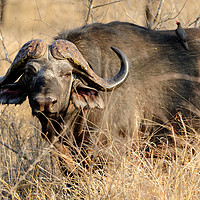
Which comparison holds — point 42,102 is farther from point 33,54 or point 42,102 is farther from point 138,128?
point 138,128

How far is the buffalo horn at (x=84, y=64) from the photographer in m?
3.41

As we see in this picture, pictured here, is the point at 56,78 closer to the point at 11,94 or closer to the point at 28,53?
the point at 28,53

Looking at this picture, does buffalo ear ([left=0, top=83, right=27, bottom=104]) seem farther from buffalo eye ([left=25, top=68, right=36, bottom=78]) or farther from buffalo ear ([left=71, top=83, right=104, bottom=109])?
buffalo ear ([left=71, top=83, right=104, bottom=109])

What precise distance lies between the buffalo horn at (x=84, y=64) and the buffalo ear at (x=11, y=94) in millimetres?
538

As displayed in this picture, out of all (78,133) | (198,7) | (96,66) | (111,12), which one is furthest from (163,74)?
(111,12)

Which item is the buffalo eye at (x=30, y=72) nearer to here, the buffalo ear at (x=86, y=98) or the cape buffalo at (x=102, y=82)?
the cape buffalo at (x=102, y=82)

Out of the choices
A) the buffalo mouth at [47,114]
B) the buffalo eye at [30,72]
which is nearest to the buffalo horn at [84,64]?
the buffalo eye at [30,72]

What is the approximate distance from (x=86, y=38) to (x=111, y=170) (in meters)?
Answer: 1.56

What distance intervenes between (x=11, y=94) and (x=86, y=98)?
0.76 metres

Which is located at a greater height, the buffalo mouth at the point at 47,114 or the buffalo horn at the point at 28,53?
the buffalo horn at the point at 28,53

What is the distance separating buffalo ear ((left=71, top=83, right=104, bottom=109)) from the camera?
348 cm

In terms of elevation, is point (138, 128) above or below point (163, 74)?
below

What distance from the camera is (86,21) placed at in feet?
18.6

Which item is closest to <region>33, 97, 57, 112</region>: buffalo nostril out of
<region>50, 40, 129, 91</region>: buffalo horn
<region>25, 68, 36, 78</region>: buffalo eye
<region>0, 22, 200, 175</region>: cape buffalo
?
<region>0, 22, 200, 175</region>: cape buffalo
